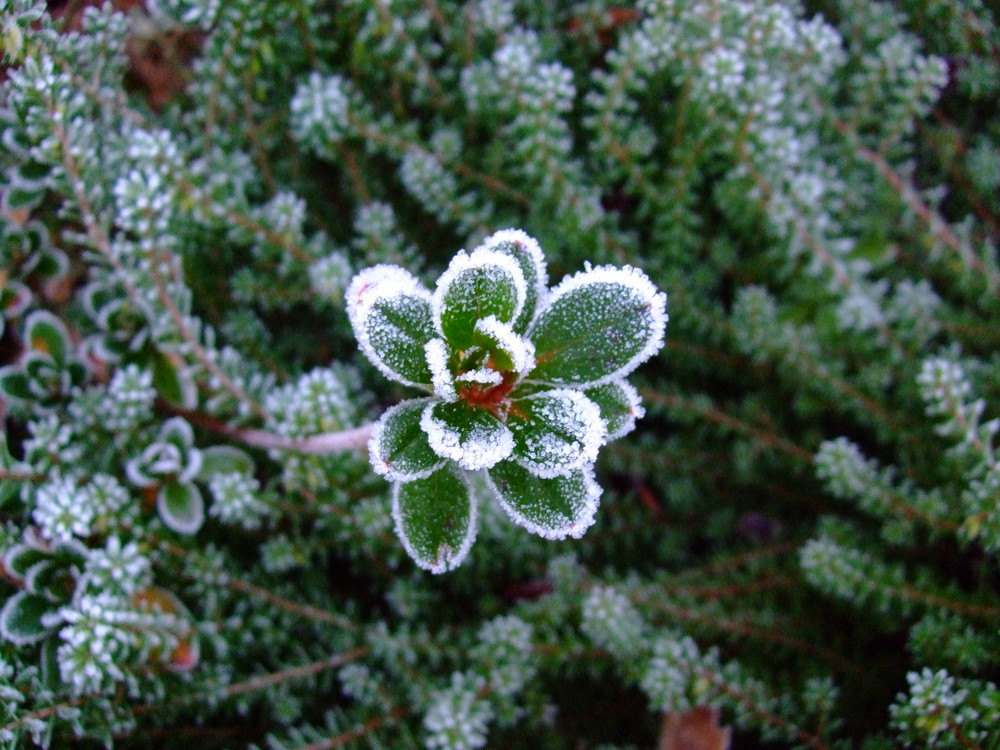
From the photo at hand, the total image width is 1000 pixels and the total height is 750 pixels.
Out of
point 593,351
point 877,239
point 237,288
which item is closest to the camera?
point 593,351

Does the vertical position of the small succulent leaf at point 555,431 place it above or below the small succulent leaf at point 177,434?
below

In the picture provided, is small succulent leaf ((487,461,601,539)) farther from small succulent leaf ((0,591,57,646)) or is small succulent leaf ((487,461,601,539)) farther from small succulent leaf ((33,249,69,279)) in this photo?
small succulent leaf ((33,249,69,279))

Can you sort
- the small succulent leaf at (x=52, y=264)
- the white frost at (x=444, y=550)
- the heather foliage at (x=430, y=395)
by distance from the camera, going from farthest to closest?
the small succulent leaf at (x=52, y=264)
the heather foliage at (x=430, y=395)
the white frost at (x=444, y=550)

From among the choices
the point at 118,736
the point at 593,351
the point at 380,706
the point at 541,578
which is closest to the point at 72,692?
the point at 118,736

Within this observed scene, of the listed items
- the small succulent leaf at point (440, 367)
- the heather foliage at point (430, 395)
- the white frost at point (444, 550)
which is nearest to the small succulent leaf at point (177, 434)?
the heather foliage at point (430, 395)

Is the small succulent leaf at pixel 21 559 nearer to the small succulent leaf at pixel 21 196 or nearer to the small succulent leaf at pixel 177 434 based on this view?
the small succulent leaf at pixel 177 434

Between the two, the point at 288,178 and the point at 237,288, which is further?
the point at 288,178

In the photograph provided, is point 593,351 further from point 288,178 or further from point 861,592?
point 288,178
